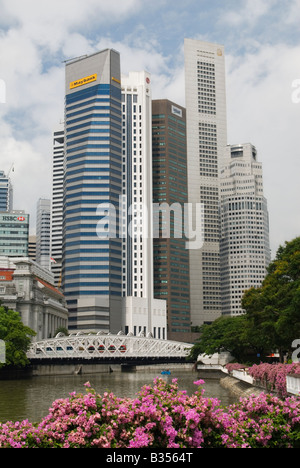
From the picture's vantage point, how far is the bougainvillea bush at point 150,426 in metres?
18.2

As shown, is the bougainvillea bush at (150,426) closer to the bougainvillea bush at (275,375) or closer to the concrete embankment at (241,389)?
the bougainvillea bush at (275,375)

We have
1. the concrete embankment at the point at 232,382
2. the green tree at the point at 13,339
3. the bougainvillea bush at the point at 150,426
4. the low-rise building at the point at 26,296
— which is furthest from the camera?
the low-rise building at the point at 26,296

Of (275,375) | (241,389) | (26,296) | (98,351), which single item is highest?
(26,296)

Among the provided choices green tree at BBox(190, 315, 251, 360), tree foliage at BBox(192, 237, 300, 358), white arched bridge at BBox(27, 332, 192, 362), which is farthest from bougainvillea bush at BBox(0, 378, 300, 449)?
white arched bridge at BBox(27, 332, 192, 362)

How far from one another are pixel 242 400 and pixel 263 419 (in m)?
1.43

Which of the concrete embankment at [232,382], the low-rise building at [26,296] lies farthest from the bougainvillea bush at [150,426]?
the low-rise building at [26,296]

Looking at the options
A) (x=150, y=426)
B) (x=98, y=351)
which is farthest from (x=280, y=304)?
(x=98, y=351)

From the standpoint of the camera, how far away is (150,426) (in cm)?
1841

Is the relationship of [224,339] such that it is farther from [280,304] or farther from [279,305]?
[280,304]

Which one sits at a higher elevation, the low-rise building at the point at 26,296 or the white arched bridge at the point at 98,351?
the low-rise building at the point at 26,296

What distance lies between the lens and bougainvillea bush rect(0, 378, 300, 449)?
18.2 meters

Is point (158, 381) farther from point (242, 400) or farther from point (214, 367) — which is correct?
point (214, 367)

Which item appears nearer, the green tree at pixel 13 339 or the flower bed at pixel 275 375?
the flower bed at pixel 275 375

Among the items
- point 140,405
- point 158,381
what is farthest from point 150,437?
point 158,381
